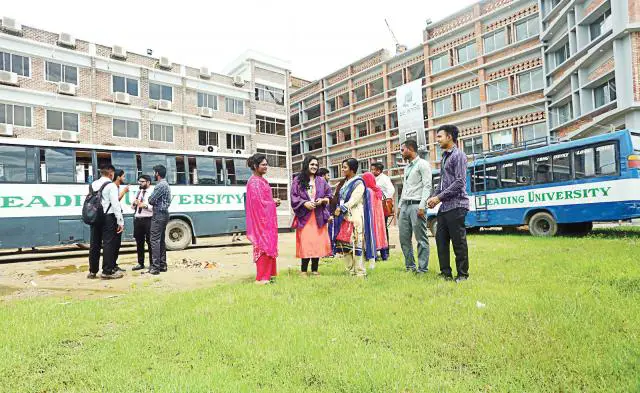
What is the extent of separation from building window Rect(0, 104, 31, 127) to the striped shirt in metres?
18.4

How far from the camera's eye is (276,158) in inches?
1242

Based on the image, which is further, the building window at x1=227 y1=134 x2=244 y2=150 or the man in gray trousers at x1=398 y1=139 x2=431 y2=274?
the building window at x1=227 y1=134 x2=244 y2=150

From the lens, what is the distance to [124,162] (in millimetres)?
12164

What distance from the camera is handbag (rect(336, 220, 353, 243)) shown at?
18.6 ft

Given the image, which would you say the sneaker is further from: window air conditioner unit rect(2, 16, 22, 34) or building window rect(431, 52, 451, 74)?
building window rect(431, 52, 451, 74)

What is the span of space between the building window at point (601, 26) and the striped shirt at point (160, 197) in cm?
1876

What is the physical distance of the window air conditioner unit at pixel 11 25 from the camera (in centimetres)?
2028

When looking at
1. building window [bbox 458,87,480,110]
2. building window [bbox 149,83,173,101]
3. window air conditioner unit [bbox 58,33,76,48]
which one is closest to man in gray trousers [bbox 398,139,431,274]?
window air conditioner unit [bbox 58,33,76,48]

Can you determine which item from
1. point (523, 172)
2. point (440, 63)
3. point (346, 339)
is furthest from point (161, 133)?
point (346, 339)

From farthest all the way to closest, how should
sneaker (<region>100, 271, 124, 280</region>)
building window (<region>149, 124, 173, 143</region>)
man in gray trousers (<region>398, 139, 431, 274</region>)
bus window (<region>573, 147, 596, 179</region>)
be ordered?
building window (<region>149, 124, 173, 143</region>)
bus window (<region>573, 147, 596, 179</region>)
sneaker (<region>100, 271, 124, 280</region>)
man in gray trousers (<region>398, 139, 431, 274</region>)

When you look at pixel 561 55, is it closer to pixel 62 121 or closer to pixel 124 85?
pixel 124 85

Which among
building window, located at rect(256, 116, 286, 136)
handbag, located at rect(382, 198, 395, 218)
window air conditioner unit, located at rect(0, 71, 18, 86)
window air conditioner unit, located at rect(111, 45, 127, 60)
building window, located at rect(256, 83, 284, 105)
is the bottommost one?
handbag, located at rect(382, 198, 395, 218)

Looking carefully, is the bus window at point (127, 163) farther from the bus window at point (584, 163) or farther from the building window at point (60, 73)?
the building window at point (60, 73)

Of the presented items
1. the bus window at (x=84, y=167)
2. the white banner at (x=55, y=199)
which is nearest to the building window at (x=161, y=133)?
the white banner at (x=55, y=199)
